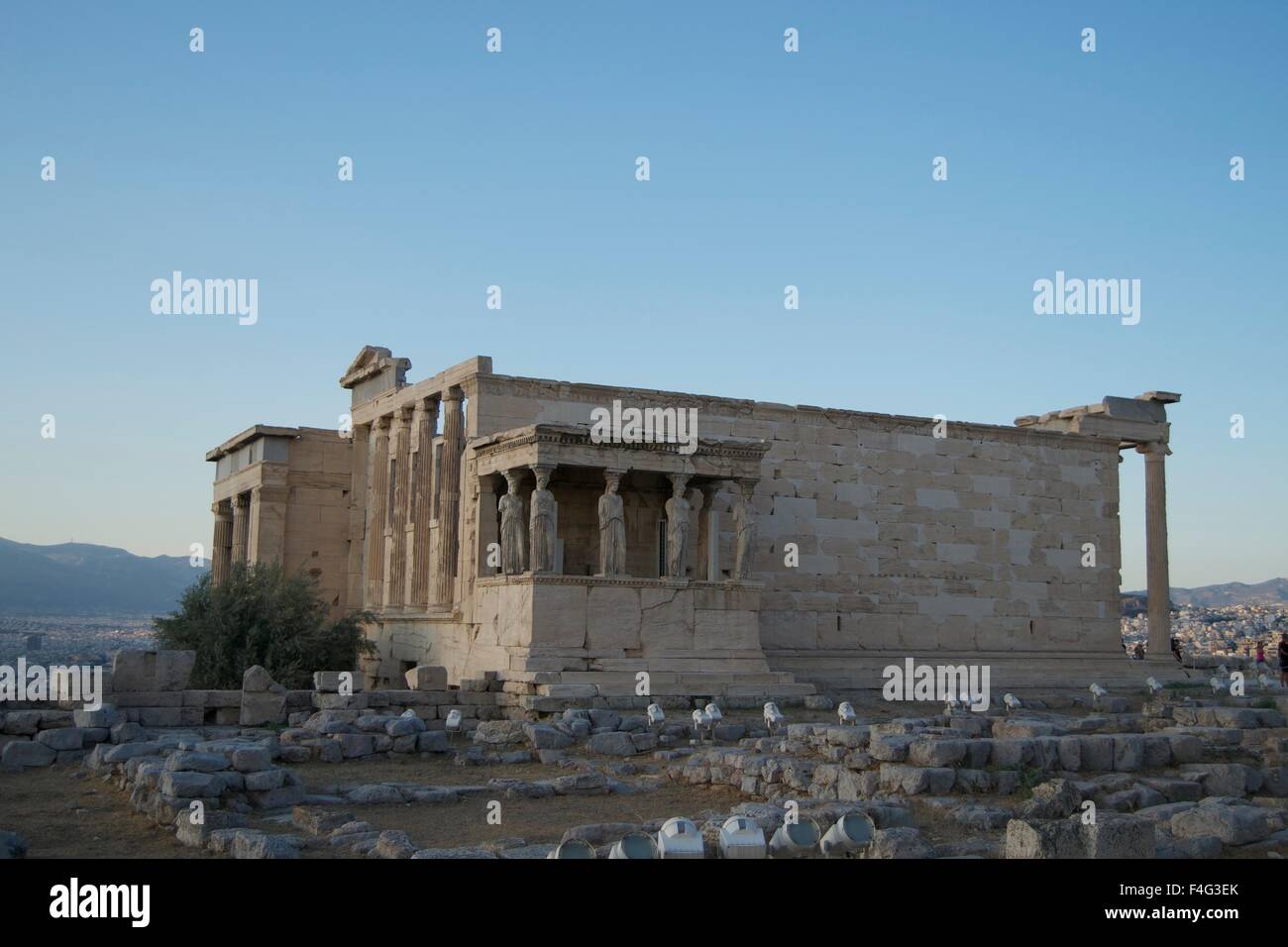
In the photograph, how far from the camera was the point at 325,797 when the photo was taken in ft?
38.8

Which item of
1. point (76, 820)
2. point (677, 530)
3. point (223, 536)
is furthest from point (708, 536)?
point (223, 536)

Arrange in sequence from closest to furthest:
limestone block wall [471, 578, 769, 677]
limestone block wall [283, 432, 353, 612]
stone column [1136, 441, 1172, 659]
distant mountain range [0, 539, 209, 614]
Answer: limestone block wall [471, 578, 769, 677] < limestone block wall [283, 432, 353, 612] < stone column [1136, 441, 1172, 659] < distant mountain range [0, 539, 209, 614]

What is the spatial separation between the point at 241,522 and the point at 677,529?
13.5 metres

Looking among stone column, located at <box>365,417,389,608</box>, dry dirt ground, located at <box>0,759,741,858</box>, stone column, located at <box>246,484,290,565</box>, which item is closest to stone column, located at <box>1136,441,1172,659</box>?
stone column, located at <box>365,417,389,608</box>

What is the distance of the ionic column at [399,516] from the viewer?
83.4 ft

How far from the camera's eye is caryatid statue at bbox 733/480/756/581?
69.0 feet

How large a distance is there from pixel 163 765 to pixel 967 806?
694 cm

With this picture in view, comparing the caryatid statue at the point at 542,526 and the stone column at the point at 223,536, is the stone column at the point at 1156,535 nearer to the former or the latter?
the caryatid statue at the point at 542,526

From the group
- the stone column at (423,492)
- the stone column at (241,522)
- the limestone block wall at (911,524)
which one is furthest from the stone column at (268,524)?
the limestone block wall at (911,524)

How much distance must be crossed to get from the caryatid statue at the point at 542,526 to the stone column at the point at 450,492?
3806 mm

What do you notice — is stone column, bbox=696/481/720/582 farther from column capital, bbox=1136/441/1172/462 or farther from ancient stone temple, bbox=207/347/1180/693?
column capital, bbox=1136/441/1172/462

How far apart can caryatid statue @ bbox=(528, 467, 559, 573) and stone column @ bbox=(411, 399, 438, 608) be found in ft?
17.2
